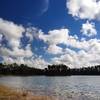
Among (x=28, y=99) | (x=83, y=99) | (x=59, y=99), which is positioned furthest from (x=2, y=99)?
(x=83, y=99)

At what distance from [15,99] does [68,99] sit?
45.6 feet

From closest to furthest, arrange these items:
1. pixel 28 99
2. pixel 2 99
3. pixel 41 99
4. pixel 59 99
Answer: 1. pixel 2 99
2. pixel 28 99
3. pixel 41 99
4. pixel 59 99

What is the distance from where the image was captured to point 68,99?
47.0 metres

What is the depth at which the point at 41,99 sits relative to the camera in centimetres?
4200

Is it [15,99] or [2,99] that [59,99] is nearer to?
[15,99]

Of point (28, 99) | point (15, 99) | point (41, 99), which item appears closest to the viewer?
point (15, 99)

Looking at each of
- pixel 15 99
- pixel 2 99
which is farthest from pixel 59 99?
pixel 2 99

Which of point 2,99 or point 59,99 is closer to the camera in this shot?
point 2,99

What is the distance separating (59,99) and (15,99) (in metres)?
11.9

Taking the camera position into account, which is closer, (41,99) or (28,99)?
(28,99)

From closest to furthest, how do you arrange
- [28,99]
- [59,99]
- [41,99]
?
[28,99] → [41,99] → [59,99]

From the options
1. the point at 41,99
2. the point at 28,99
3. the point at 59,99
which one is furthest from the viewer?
the point at 59,99

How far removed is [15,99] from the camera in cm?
3597

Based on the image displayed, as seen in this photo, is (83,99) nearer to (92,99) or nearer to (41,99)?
(92,99)
